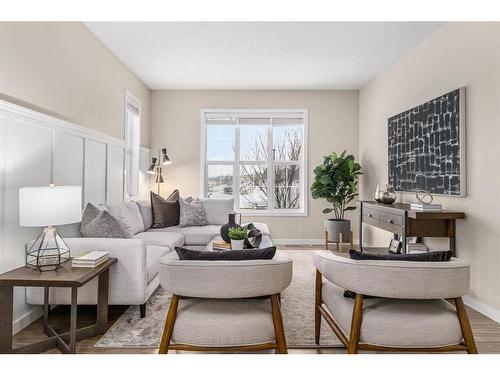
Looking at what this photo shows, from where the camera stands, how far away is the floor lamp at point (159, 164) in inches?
214

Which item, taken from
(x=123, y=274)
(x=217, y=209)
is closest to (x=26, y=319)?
(x=123, y=274)

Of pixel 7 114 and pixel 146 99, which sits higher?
pixel 146 99

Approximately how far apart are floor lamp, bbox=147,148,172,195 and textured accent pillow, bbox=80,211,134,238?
2544 millimetres

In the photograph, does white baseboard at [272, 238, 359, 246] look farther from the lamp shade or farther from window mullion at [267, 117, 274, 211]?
the lamp shade

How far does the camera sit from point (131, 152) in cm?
521

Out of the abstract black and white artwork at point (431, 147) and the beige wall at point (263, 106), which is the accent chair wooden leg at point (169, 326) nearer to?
the abstract black and white artwork at point (431, 147)

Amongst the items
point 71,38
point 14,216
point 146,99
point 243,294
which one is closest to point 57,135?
point 14,216

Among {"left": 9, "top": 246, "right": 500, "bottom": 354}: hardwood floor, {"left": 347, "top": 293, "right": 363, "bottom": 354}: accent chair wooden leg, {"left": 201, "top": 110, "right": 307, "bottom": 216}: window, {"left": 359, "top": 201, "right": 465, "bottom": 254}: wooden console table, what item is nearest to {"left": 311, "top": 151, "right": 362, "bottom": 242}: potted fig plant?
{"left": 201, "top": 110, "right": 307, "bottom": 216}: window

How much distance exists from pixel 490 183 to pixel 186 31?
3.26 m

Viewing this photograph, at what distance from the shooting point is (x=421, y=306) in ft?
5.87

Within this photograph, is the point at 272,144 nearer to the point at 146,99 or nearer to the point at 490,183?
the point at 146,99

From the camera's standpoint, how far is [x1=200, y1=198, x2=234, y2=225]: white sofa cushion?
4945 millimetres

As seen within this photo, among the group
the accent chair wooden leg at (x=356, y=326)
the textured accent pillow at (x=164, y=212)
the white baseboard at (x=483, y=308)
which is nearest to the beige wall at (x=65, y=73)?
the textured accent pillow at (x=164, y=212)
